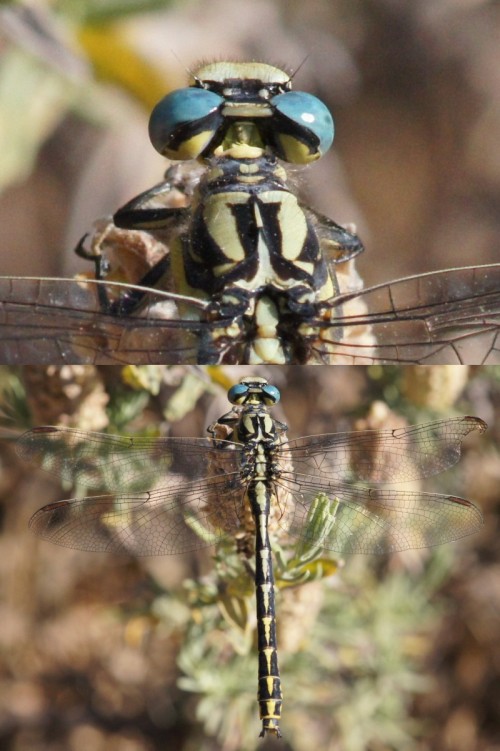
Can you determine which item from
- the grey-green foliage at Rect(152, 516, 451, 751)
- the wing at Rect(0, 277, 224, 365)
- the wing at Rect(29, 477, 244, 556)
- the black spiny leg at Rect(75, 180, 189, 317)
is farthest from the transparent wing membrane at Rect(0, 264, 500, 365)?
the grey-green foliage at Rect(152, 516, 451, 751)

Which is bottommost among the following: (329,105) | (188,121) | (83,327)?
(83,327)

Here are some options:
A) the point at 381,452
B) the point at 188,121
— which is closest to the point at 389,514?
the point at 381,452

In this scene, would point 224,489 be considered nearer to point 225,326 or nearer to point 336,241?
point 225,326

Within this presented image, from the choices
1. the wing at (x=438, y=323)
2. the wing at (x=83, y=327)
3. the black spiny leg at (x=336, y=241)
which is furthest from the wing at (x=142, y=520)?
the black spiny leg at (x=336, y=241)

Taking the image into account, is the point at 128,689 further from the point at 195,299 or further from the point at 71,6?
the point at 71,6

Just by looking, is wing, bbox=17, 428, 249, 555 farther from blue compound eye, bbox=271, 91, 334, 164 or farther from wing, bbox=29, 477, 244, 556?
blue compound eye, bbox=271, 91, 334, 164

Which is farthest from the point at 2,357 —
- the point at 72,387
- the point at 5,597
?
the point at 5,597
